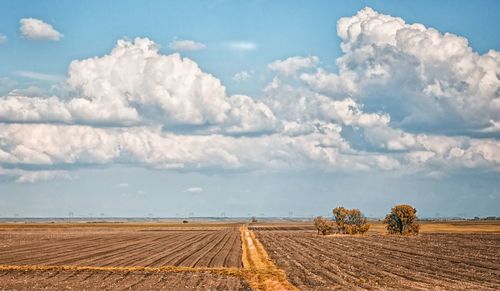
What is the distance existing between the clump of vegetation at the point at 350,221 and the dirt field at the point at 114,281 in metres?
106

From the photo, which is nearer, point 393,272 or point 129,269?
point 393,272

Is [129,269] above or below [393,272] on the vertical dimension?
below

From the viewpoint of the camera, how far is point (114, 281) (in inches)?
1464

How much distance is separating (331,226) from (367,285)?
106328 mm

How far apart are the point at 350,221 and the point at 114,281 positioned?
113534mm

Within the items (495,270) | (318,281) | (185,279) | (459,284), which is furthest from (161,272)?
(495,270)

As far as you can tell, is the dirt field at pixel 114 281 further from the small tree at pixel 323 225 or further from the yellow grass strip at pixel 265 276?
the small tree at pixel 323 225

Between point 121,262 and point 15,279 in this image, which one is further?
point 121,262

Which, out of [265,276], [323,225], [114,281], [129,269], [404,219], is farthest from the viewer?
[404,219]

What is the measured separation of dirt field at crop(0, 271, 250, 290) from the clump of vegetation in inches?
4157

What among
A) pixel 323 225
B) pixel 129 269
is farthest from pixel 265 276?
pixel 323 225

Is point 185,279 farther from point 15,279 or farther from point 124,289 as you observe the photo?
point 15,279

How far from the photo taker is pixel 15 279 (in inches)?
1506

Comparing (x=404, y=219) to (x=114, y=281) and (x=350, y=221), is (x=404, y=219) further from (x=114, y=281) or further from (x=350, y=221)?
(x=114, y=281)
